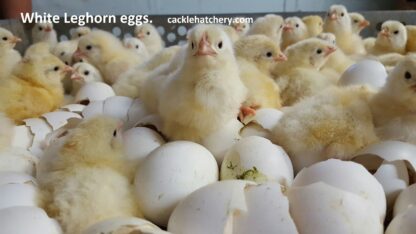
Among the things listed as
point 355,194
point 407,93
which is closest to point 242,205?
point 355,194

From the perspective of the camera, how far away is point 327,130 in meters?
1.10

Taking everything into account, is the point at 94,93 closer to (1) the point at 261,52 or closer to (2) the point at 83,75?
(2) the point at 83,75

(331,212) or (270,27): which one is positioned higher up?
(270,27)

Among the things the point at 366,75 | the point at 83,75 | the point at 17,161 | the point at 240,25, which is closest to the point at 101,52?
the point at 83,75

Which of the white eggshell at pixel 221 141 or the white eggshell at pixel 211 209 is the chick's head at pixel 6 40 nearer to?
the white eggshell at pixel 221 141

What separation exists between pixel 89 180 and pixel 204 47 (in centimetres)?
41

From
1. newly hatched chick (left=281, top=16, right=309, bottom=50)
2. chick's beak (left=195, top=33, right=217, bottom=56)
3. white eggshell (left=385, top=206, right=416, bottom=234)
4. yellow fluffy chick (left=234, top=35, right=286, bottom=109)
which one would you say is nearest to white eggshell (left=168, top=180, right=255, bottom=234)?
white eggshell (left=385, top=206, right=416, bottom=234)

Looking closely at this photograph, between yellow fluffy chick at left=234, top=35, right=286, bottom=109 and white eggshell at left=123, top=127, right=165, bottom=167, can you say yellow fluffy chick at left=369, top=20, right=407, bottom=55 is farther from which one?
white eggshell at left=123, top=127, right=165, bottom=167

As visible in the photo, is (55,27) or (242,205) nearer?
(242,205)

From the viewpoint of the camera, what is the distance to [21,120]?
1.50 m

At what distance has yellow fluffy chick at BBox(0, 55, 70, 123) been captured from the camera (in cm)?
152

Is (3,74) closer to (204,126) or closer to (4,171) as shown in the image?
(4,171)

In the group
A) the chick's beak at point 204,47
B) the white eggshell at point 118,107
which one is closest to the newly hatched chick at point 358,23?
the white eggshell at point 118,107

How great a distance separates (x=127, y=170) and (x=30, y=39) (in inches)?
70.3
